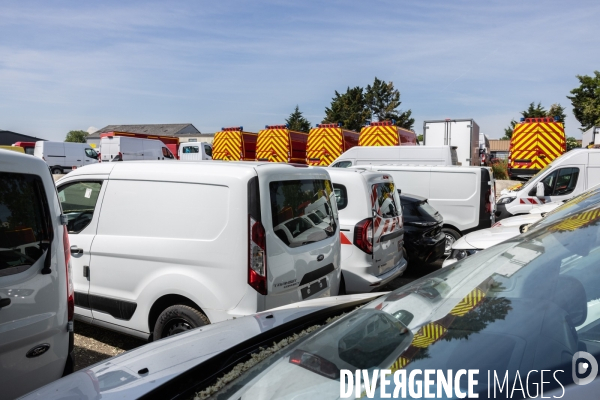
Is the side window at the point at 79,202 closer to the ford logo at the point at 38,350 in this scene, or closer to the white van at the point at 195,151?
the ford logo at the point at 38,350

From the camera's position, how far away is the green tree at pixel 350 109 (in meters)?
47.4

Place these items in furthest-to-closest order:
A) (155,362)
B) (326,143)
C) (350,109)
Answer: (350,109)
(326,143)
(155,362)

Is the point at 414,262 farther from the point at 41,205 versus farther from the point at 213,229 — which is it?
the point at 41,205

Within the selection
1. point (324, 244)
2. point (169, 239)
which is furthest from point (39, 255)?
point (324, 244)

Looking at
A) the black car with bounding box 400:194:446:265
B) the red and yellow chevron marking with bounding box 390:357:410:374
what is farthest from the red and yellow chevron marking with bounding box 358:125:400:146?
the red and yellow chevron marking with bounding box 390:357:410:374

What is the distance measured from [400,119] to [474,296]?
48945 millimetres

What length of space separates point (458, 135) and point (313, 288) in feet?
44.8

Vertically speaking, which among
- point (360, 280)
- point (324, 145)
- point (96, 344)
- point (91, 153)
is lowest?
point (96, 344)

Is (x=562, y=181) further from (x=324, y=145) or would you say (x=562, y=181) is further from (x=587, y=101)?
(x=587, y=101)

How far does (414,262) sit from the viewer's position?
7949mm

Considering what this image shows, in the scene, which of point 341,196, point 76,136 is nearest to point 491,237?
point 341,196

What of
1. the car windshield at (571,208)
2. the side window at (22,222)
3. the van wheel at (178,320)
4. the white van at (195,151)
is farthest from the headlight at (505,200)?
the white van at (195,151)

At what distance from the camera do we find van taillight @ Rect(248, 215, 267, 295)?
373 centimetres

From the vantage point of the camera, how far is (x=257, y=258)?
12.3 feet
